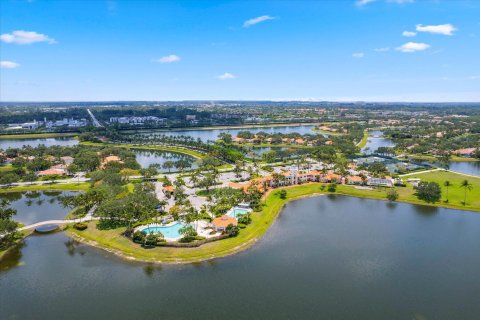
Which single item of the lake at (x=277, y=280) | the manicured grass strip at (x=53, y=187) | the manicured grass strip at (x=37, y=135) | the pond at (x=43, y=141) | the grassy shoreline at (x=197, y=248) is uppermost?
the manicured grass strip at (x=37, y=135)

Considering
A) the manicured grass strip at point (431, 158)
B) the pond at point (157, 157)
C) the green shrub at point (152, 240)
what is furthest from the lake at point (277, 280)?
the manicured grass strip at point (431, 158)

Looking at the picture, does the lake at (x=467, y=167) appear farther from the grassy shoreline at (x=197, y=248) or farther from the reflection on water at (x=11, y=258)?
the reflection on water at (x=11, y=258)

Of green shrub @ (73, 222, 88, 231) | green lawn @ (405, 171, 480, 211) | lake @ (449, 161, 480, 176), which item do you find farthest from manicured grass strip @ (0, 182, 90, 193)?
lake @ (449, 161, 480, 176)

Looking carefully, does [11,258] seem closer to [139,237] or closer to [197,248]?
[139,237]

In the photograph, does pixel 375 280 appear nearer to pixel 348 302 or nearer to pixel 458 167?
pixel 348 302

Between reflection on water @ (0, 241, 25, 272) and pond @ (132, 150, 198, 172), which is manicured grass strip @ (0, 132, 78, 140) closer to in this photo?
pond @ (132, 150, 198, 172)

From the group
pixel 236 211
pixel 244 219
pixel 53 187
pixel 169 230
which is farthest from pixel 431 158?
pixel 53 187

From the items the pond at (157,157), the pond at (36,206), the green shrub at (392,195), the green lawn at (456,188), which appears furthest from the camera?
the pond at (157,157)
